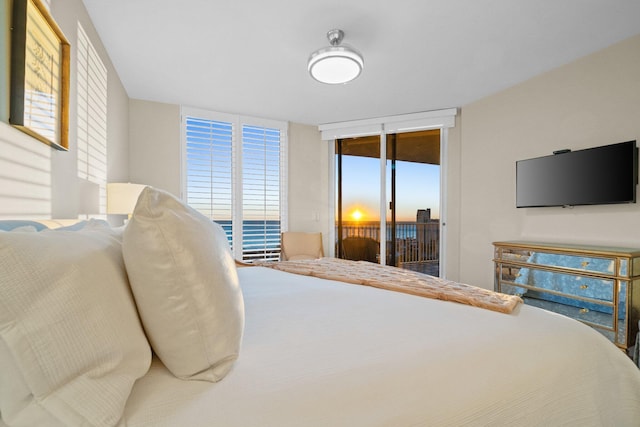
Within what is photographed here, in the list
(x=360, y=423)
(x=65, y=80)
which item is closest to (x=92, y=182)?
(x=65, y=80)

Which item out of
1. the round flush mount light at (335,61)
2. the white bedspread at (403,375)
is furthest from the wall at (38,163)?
the round flush mount light at (335,61)

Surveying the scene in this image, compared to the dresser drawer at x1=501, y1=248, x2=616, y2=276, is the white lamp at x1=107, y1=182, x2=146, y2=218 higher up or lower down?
higher up

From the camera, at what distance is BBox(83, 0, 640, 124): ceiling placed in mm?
2195

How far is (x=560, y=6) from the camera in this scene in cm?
216

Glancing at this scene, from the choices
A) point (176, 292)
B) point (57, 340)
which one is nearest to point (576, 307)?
point (176, 292)

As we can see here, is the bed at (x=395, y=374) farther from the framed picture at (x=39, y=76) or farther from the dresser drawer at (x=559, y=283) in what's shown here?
the dresser drawer at (x=559, y=283)

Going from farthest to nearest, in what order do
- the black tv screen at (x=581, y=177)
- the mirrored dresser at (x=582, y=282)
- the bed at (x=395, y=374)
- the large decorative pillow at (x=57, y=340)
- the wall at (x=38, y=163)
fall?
1. the black tv screen at (x=581, y=177)
2. the mirrored dresser at (x=582, y=282)
3. the wall at (x=38, y=163)
4. the bed at (x=395, y=374)
5. the large decorative pillow at (x=57, y=340)

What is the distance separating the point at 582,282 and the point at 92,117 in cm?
411

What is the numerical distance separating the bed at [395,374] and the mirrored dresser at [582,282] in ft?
5.18

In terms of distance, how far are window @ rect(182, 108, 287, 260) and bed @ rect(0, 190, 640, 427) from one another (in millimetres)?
3237

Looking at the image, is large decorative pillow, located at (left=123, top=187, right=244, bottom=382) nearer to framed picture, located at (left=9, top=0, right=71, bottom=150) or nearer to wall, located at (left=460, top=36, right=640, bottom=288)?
framed picture, located at (left=9, top=0, right=71, bottom=150)

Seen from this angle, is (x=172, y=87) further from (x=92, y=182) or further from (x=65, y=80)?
(x=65, y=80)

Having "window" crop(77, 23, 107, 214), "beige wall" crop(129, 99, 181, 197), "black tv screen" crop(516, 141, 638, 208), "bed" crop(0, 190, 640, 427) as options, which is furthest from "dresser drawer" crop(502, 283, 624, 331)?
"beige wall" crop(129, 99, 181, 197)

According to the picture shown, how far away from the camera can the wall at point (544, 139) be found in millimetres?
2635
